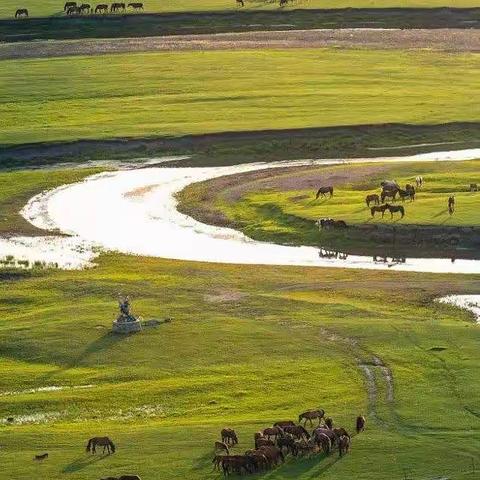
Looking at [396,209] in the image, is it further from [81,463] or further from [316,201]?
[81,463]

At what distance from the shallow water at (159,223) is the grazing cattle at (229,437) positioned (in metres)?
23.9

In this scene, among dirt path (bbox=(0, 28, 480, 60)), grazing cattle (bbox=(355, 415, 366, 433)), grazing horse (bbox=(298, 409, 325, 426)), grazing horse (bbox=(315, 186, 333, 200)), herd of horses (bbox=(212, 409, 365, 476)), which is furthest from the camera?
dirt path (bbox=(0, 28, 480, 60))

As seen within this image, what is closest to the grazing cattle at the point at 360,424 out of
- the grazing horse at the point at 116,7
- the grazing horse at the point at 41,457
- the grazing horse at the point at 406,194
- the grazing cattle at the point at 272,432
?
the grazing cattle at the point at 272,432

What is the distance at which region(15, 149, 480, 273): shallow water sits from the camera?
6488 centimetres

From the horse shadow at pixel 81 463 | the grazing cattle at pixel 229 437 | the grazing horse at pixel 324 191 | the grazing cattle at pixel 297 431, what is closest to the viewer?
the horse shadow at pixel 81 463

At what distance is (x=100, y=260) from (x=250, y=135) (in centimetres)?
2415

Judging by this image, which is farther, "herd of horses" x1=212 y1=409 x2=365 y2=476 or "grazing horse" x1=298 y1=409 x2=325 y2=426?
"grazing horse" x1=298 y1=409 x2=325 y2=426

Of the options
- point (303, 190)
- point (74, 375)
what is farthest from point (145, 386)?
point (303, 190)

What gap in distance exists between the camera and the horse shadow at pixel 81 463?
38.4 m

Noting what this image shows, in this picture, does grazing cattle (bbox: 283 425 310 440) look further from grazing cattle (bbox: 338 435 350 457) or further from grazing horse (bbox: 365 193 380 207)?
grazing horse (bbox: 365 193 380 207)

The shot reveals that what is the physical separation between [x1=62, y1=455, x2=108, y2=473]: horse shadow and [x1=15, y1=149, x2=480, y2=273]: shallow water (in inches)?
1007

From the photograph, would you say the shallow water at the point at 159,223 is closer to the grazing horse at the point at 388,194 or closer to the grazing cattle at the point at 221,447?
the grazing horse at the point at 388,194

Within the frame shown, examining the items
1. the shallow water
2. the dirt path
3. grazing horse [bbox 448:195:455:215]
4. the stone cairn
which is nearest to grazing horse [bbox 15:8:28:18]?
the dirt path

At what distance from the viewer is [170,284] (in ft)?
196
